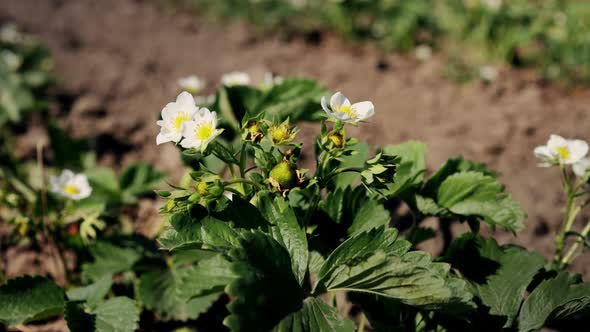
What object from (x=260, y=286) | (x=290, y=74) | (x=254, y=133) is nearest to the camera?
(x=260, y=286)

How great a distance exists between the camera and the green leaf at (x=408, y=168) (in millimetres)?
1446

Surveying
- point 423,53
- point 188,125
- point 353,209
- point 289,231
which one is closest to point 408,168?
point 353,209

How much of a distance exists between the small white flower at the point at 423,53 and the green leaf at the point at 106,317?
271cm

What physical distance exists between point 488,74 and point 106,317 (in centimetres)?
273

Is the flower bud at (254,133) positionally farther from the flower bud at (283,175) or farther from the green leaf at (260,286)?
the green leaf at (260,286)

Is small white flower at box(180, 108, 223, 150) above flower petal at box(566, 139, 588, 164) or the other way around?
above

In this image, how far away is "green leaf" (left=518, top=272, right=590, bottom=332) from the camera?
3.95ft

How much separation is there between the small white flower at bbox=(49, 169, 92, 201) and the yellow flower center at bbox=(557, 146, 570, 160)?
166 centimetres

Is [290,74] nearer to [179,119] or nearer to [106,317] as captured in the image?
[179,119]

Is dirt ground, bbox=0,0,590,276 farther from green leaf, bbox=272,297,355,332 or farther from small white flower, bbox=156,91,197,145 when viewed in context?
small white flower, bbox=156,91,197,145

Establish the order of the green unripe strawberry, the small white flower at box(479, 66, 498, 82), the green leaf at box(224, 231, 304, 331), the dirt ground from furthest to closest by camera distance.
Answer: the small white flower at box(479, 66, 498, 82), the dirt ground, the green unripe strawberry, the green leaf at box(224, 231, 304, 331)

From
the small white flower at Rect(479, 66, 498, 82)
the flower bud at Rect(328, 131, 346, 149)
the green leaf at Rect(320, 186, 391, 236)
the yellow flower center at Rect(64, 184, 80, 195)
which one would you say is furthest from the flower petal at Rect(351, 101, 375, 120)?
the small white flower at Rect(479, 66, 498, 82)

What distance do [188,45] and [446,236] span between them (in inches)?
109

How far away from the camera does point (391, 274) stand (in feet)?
3.69
